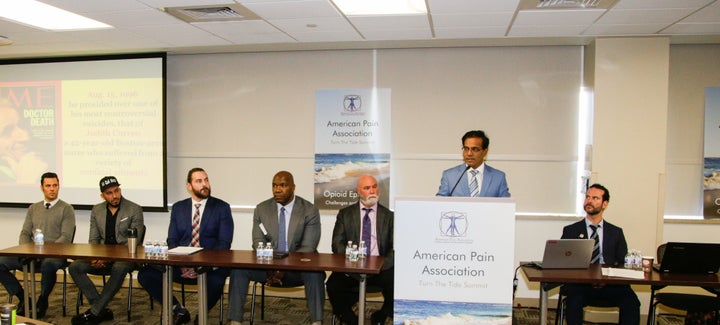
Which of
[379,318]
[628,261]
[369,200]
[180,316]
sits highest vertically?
[369,200]

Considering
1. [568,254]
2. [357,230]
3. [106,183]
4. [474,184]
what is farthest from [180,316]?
[568,254]

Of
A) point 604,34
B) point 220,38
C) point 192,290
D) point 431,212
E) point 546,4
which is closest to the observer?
point 431,212

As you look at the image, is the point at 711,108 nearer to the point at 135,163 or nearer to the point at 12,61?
the point at 135,163

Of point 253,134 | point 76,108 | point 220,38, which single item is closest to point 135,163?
point 76,108

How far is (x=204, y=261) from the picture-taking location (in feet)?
13.4

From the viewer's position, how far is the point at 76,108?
6.70m

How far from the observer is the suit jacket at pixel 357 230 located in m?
4.59

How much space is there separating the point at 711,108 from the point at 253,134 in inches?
193

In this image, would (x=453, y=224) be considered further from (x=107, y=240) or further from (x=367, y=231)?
(x=107, y=240)

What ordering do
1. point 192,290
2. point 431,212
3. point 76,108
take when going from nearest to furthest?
1. point 431,212
2. point 192,290
3. point 76,108

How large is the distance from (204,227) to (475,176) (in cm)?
243

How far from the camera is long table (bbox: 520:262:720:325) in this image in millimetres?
3645

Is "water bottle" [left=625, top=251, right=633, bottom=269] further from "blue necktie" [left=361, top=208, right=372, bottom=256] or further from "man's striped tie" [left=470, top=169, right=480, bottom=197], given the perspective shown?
"blue necktie" [left=361, top=208, right=372, bottom=256]

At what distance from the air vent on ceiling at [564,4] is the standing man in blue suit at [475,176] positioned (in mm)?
1032
